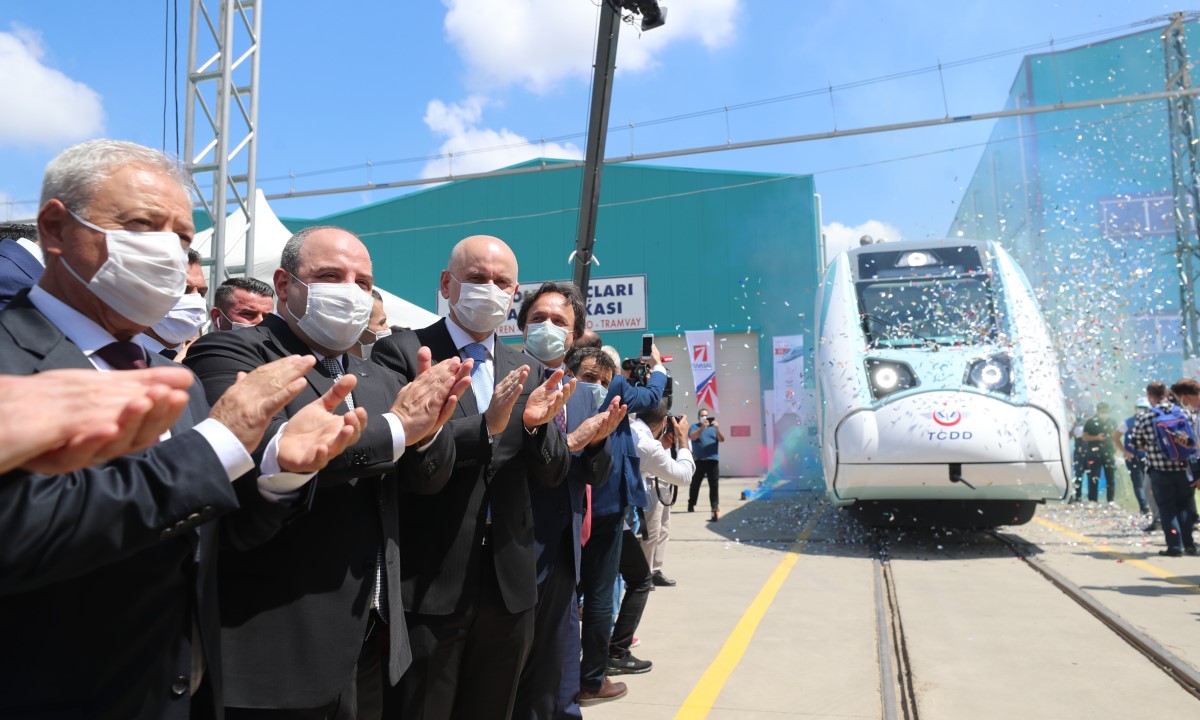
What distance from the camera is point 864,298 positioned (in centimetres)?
886

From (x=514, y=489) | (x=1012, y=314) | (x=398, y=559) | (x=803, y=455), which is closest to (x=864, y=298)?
(x=1012, y=314)

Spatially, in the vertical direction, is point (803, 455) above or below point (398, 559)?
below

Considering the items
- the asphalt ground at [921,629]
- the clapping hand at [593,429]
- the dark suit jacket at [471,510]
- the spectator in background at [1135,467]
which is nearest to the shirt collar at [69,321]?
the dark suit jacket at [471,510]

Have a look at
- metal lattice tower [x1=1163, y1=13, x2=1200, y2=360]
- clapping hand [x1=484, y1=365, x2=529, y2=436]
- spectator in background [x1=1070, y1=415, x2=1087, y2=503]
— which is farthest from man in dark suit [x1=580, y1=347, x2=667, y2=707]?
metal lattice tower [x1=1163, y1=13, x2=1200, y2=360]

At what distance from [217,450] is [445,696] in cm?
140

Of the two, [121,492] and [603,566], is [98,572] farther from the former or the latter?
[603,566]

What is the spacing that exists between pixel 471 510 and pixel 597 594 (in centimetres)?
175

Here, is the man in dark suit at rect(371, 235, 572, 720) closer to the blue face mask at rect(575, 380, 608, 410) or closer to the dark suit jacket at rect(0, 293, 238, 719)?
the blue face mask at rect(575, 380, 608, 410)

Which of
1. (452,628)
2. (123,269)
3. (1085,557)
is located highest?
(123,269)

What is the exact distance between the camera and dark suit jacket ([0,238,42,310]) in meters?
1.96

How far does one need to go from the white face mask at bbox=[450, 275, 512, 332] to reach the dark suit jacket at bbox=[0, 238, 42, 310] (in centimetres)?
118

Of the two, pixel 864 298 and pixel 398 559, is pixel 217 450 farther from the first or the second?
pixel 864 298

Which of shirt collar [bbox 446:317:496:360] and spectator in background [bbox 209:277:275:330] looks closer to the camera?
shirt collar [bbox 446:317:496:360]

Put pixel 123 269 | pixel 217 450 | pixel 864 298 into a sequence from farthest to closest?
pixel 864 298, pixel 123 269, pixel 217 450
